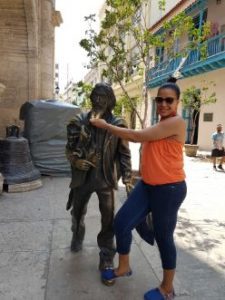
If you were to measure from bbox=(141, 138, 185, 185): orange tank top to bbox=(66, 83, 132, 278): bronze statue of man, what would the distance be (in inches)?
20.7

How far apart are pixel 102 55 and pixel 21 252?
5.70 m

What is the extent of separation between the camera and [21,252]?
371 centimetres

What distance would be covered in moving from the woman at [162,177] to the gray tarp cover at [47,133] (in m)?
5.61

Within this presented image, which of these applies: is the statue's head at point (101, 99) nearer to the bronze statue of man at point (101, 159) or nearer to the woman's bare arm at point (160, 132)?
the bronze statue of man at point (101, 159)

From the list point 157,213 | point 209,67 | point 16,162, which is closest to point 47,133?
point 16,162

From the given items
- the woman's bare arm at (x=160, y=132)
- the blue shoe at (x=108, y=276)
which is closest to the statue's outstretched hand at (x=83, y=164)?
the woman's bare arm at (x=160, y=132)

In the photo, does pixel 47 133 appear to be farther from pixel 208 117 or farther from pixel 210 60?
pixel 208 117

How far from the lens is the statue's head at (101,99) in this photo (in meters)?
3.05

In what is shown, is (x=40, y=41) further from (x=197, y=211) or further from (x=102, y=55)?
(x=197, y=211)

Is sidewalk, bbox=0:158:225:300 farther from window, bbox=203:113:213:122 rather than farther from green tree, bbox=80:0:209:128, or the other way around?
window, bbox=203:113:213:122

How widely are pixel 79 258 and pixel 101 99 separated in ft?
5.65

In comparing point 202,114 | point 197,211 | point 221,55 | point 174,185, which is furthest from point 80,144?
point 202,114

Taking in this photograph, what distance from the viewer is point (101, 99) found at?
305 cm

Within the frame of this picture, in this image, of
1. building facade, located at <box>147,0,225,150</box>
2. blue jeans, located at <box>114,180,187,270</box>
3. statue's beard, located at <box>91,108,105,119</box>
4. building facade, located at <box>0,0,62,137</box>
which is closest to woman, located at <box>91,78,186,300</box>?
blue jeans, located at <box>114,180,187,270</box>
